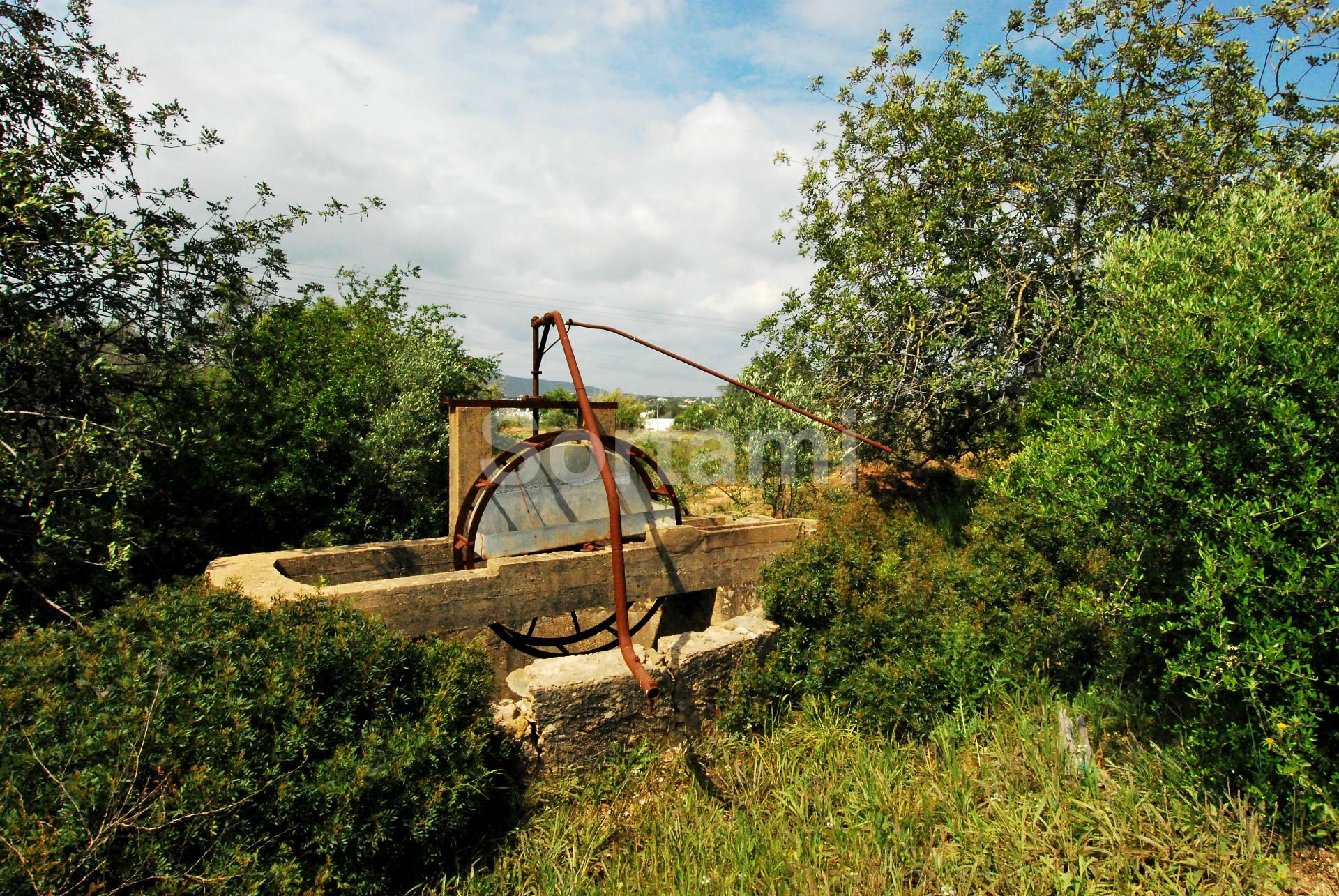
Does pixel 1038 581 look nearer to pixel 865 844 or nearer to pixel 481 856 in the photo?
pixel 865 844

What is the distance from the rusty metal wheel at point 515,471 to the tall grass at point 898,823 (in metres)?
2.26

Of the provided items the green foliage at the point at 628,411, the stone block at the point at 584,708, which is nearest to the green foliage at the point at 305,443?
the stone block at the point at 584,708

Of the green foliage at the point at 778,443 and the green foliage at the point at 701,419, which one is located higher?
the green foliage at the point at 701,419

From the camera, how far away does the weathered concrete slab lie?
5215mm

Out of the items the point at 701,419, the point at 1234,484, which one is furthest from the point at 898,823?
the point at 701,419

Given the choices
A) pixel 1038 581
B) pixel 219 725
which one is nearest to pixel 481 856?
pixel 219 725

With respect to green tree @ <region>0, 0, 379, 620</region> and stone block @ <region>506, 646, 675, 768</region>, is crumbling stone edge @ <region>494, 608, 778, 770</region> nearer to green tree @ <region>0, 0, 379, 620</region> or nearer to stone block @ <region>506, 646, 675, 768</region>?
stone block @ <region>506, 646, 675, 768</region>

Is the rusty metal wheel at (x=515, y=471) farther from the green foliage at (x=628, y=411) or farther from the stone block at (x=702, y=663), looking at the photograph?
the green foliage at (x=628, y=411)

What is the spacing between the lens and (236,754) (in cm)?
286

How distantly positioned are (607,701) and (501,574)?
1793 mm

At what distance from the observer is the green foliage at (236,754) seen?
2529 millimetres

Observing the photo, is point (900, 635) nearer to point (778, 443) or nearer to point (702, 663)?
point (702, 663)

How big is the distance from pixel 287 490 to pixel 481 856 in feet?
16.9

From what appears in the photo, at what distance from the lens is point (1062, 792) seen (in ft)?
12.1
